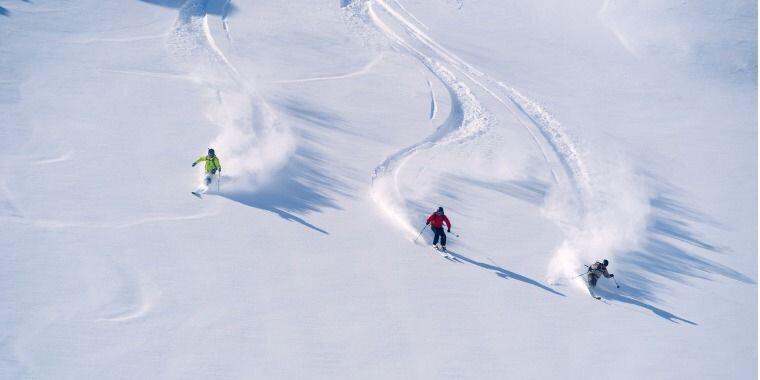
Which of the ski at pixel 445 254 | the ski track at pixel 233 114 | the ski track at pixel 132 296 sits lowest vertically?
the ski track at pixel 132 296

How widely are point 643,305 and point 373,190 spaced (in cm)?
583

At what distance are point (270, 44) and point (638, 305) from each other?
40.5 ft

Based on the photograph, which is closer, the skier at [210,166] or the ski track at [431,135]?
the skier at [210,166]

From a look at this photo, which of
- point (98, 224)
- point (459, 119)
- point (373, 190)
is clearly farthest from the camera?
point (459, 119)

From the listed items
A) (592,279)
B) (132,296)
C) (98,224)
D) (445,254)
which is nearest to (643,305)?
(592,279)

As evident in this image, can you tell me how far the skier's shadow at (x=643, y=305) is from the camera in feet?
34.9

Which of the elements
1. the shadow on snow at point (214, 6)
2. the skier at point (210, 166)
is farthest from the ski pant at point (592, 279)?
the shadow on snow at point (214, 6)

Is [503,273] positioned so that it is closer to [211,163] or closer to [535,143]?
[535,143]

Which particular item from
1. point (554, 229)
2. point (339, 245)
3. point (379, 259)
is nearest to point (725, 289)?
point (554, 229)

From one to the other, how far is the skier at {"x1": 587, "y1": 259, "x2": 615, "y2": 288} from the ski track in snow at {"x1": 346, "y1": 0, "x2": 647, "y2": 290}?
0.54m

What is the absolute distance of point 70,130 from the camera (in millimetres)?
12609

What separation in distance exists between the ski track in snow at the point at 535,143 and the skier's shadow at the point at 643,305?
743 millimetres

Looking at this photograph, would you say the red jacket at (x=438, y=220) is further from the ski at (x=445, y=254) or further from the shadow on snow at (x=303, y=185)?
the shadow on snow at (x=303, y=185)

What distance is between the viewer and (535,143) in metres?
15.3
